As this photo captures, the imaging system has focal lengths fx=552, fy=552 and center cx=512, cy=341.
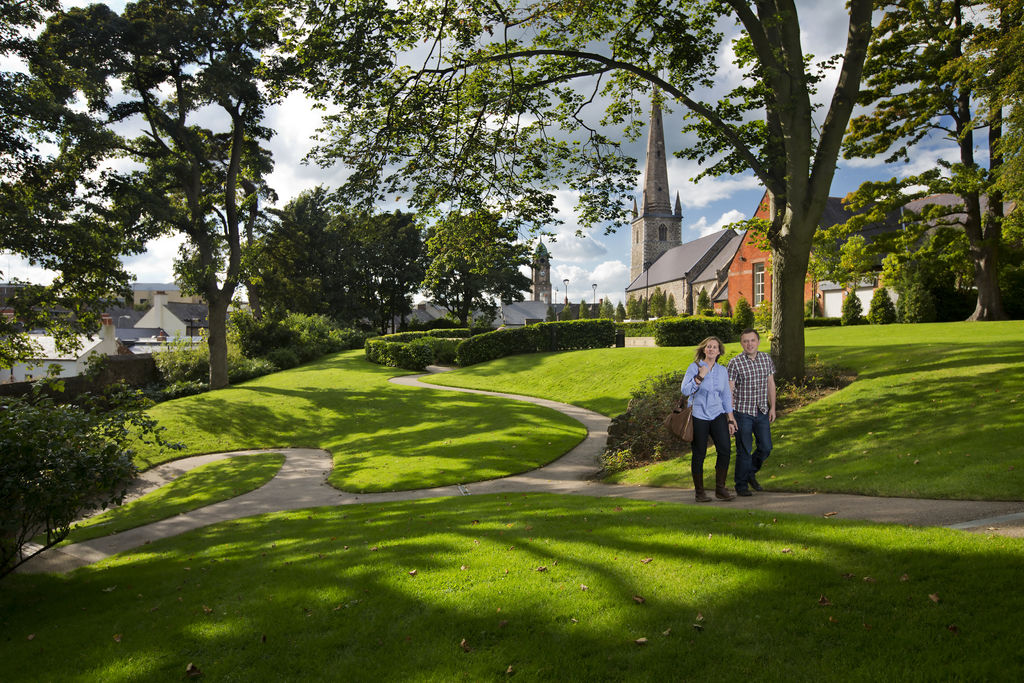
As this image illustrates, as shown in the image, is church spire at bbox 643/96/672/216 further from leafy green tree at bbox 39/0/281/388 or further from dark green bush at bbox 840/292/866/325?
leafy green tree at bbox 39/0/281/388

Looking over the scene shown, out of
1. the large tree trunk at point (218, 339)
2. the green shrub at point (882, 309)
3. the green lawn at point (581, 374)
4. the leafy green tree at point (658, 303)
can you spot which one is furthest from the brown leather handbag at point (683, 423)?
the leafy green tree at point (658, 303)

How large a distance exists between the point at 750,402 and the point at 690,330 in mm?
17706

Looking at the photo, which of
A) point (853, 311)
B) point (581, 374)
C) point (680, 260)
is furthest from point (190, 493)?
point (680, 260)

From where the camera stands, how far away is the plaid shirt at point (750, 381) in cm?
707

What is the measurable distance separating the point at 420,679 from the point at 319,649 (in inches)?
35.1

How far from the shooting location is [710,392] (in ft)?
22.0

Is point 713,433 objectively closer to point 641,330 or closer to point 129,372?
point 129,372

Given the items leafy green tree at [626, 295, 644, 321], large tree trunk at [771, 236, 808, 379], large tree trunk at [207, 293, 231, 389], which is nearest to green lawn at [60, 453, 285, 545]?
large tree trunk at [771, 236, 808, 379]

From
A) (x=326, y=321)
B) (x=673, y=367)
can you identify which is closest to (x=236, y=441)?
(x=673, y=367)

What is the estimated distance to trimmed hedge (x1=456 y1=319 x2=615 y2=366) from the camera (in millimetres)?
28172

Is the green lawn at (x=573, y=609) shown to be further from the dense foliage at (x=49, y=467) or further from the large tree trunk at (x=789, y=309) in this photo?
the large tree trunk at (x=789, y=309)

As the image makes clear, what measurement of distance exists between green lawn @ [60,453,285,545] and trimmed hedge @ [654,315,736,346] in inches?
669

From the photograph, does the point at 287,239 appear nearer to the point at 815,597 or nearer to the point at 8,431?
the point at 8,431

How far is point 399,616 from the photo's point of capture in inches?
153
